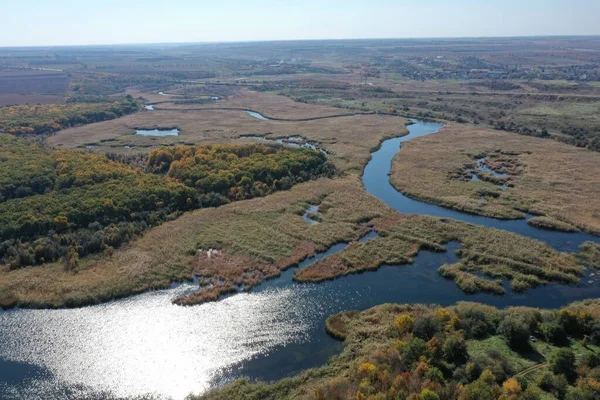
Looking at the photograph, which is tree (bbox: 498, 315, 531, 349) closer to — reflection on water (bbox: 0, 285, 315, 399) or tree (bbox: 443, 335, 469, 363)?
tree (bbox: 443, 335, 469, 363)

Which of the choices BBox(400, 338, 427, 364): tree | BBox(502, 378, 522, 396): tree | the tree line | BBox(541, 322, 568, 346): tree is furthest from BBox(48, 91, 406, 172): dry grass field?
BBox(502, 378, 522, 396): tree

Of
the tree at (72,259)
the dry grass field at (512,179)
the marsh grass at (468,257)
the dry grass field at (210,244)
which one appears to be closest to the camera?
the dry grass field at (210,244)

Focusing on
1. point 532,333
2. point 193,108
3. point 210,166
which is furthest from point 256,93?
point 532,333

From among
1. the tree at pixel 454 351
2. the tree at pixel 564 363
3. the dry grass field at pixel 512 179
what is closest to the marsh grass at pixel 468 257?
the dry grass field at pixel 512 179

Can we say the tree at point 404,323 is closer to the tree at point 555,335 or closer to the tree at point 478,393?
the tree at point 478,393

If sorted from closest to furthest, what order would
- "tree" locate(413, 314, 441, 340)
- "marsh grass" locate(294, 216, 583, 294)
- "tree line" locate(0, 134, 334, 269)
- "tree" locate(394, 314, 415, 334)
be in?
"tree" locate(413, 314, 441, 340)
"tree" locate(394, 314, 415, 334)
"marsh grass" locate(294, 216, 583, 294)
"tree line" locate(0, 134, 334, 269)

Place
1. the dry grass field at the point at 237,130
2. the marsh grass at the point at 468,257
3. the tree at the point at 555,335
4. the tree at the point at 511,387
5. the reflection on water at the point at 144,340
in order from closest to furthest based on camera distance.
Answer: the tree at the point at 511,387, the reflection on water at the point at 144,340, the tree at the point at 555,335, the marsh grass at the point at 468,257, the dry grass field at the point at 237,130
